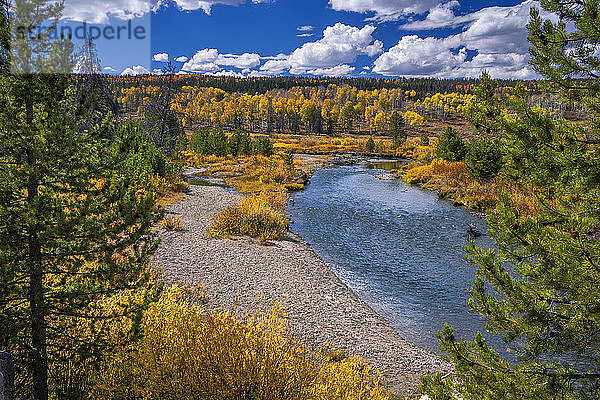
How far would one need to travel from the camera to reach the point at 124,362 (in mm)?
5590

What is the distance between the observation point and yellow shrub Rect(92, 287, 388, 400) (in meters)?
5.34

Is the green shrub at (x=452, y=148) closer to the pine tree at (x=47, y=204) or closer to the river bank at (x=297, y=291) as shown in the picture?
the river bank at (x=297, y=291)

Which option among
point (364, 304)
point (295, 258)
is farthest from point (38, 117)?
point (295, 258)

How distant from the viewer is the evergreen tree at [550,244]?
141 inches

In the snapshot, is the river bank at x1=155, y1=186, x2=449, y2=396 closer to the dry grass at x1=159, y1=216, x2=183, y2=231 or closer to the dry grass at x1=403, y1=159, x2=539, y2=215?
the dry grass at x1=159, y1=216, x2=183, y2=231

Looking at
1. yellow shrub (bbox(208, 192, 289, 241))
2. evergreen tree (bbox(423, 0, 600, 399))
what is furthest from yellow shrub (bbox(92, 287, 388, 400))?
yellow shrub (bbox(208, 192, 289, 241))

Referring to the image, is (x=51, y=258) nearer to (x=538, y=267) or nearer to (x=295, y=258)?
(x=538, y=267)

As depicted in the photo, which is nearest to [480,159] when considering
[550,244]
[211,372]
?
[550,244]

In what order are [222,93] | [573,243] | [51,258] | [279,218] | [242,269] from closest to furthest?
[573,243], [51,258], [242,269], [279,218], [222,93]

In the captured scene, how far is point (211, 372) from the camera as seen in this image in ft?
18.0

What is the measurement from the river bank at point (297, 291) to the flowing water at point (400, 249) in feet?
3.16

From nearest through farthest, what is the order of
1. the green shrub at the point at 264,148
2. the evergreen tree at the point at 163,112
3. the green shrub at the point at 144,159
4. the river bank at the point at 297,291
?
the river bank at the point at 297,291, the green shrub at the point at 144,159, the evergreen tree at the point at 163,112, the green shrub at the point at 264,148

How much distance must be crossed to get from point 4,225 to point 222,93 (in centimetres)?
15596

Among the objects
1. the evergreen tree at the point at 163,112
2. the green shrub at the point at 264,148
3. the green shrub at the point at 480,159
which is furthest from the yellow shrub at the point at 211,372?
the green shrub at the point at 264,148
